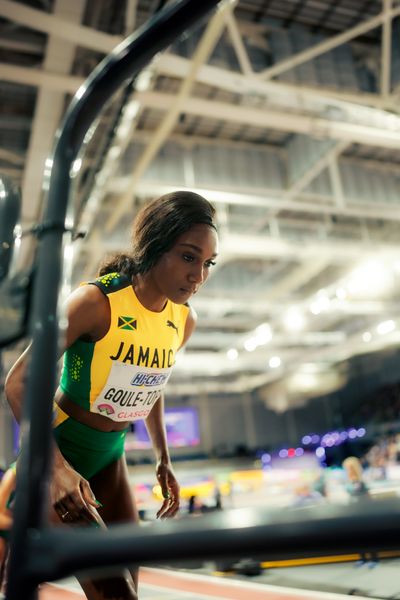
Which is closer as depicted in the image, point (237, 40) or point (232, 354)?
point (237, 40)

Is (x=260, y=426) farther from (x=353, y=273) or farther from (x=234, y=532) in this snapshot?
(x=234, y=532)

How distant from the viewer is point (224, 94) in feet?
25.9

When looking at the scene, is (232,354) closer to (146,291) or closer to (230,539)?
(146,291)

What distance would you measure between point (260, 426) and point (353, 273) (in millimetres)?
17547

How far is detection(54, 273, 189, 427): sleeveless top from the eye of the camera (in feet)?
5.06

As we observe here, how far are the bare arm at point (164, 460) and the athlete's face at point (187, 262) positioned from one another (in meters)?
0.44

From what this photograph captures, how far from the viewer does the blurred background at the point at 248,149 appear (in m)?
5.54

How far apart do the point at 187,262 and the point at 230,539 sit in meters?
0.99

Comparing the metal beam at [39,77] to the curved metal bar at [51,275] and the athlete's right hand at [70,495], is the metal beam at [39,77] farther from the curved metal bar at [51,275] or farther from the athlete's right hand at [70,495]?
the athlete's right hand at [70,495]

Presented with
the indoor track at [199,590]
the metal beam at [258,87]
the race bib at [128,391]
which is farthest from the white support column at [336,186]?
the race bib at [128,391]

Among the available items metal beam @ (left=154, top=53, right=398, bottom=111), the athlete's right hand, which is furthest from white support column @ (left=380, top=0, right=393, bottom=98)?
the athlete's right hand

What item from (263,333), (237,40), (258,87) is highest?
(263,333)

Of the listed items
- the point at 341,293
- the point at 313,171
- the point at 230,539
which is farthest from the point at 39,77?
the point at 341,293

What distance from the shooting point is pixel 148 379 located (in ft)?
5.52
